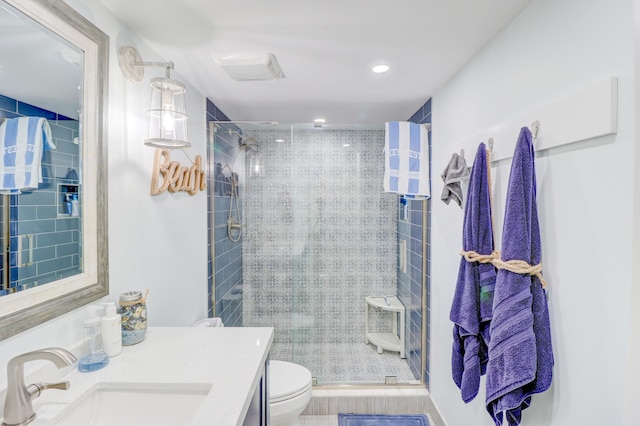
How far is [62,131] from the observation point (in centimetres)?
108

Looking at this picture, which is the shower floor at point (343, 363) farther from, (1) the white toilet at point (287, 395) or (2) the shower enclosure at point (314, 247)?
(1) the white toilet at point (287, 395)

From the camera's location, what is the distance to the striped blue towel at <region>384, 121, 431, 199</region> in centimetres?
224

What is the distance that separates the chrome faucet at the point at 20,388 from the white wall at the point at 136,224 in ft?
0.41

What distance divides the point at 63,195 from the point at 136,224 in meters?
0.44

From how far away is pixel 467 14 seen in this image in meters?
1.34

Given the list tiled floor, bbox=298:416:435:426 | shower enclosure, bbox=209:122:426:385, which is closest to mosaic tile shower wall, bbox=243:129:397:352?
shower enclosure, bbox=209:122:426:385

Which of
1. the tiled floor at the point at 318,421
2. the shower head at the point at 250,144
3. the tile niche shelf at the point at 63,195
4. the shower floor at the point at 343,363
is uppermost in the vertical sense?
the shower head at the point at 250,144

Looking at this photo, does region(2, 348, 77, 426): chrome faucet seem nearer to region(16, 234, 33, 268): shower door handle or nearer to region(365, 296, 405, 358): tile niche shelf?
region(16, 234, 33, 268): shower door handle

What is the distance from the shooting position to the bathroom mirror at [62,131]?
36.1 inches

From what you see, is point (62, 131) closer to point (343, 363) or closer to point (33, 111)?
point (33, 111)

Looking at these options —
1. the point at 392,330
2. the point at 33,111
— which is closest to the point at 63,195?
the point at 33,111

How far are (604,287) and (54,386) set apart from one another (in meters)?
1.49

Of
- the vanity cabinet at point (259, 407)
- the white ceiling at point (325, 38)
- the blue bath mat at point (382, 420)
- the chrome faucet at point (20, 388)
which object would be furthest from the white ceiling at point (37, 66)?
the blue bath mat at point (382, 420)

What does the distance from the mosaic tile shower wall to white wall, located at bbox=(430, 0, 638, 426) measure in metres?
1.39
